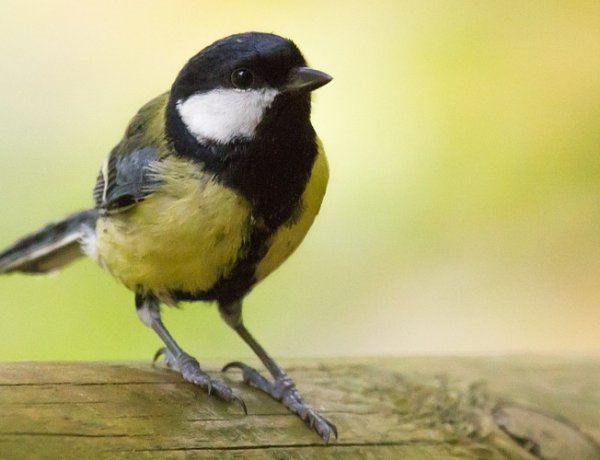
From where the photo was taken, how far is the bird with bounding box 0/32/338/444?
140 centimetres

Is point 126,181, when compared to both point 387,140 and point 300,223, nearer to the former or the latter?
point 300,223

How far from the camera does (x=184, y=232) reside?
4.67ft

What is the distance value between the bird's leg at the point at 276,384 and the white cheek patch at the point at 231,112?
0.38m

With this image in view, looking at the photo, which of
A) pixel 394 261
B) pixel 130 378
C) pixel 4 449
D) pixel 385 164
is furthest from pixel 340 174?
pixel 4 449

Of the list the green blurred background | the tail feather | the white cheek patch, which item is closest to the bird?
the white cheek patch

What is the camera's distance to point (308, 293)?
2.61m

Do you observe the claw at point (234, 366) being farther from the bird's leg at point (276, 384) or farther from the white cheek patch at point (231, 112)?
the white cheek patch at point (231, 112)

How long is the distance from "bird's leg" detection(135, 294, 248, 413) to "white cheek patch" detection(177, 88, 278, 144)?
0.37m

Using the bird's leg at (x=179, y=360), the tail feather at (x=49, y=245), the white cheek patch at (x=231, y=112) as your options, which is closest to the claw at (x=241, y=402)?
the bird's leg at (x=179, y=360)

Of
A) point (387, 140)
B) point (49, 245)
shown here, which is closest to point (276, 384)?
point (49, 245)

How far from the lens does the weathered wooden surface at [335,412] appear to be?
1.19 metres

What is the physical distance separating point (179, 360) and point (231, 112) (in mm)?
420

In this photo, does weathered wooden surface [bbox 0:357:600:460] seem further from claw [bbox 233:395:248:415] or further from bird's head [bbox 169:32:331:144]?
bird's head [bbox 169:32:331:144]

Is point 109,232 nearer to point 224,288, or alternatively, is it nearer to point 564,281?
point 224,288
